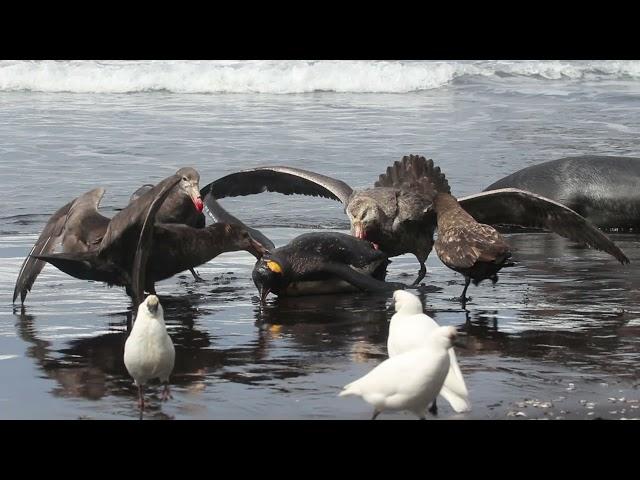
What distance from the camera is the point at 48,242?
10.9m

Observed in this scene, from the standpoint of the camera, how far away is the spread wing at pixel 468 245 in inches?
400

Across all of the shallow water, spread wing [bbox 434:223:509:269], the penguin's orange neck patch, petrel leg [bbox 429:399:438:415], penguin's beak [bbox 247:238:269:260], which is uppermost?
spread wing [bbox 434:223:509:269]

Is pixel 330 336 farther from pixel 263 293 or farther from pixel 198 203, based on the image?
pixel 198 203

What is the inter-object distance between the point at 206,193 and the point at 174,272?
2635 millimetres

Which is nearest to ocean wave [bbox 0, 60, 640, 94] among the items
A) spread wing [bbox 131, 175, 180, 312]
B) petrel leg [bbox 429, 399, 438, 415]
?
spread wing [bbox 131, 175, 180, 312]

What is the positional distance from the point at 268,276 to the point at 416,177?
1.94 meters

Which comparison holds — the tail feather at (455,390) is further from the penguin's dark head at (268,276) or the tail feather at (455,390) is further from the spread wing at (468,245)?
the penguin's dark head at (268,276)

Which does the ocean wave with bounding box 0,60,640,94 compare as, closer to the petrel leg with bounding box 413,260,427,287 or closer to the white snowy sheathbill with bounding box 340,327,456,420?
the petrel leg with bounding box 413,260,427,287

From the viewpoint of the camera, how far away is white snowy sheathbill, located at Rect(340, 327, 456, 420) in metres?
6.58

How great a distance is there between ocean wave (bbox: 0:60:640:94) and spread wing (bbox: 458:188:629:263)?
1904cm

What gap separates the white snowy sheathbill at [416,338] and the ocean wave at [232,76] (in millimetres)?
23199

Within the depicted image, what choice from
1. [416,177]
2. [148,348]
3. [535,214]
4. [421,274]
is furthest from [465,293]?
[148,348]

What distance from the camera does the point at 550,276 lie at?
38.2 feet

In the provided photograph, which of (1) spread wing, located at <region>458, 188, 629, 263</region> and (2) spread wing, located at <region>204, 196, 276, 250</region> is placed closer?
(1) spread wing, located at <region>458, 188, 629, 263</region>
